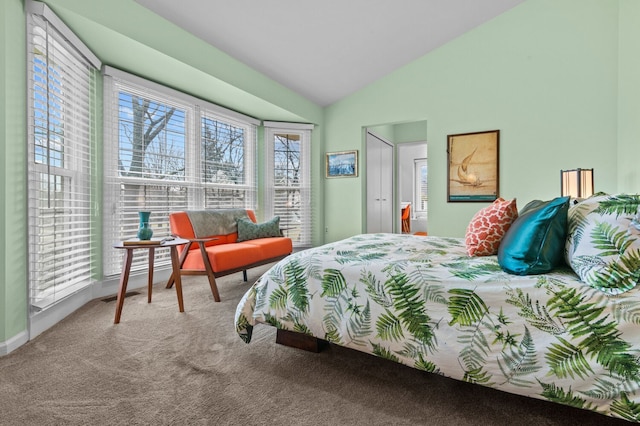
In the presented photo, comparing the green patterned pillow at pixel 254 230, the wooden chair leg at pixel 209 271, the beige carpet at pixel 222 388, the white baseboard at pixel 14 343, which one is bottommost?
the beige carpet at pixel 222 388

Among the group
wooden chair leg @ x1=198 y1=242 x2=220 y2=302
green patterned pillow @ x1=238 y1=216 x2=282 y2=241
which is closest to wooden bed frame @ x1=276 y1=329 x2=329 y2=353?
wooden chair leg @ x1=198 y1=242 x2=220 y2=302

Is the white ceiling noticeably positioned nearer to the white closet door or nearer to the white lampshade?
the white closet door

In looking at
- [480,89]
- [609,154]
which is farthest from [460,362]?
[480,89]

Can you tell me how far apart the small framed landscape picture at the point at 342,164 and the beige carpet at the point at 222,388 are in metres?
3.40

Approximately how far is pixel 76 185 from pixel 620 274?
3655 millimetres

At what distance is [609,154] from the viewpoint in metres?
3.44

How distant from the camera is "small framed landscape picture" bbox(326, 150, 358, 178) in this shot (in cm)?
500

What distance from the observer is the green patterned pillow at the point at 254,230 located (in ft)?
12.0

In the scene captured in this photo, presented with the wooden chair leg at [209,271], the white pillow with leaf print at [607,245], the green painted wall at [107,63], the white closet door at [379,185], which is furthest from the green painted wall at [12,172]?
the white closet door at [379,185]

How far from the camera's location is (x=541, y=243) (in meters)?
1.35

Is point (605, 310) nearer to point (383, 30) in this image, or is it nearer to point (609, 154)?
point (609, 154)

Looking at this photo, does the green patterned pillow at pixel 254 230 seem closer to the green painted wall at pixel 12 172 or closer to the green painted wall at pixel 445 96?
the green painted wall at pixel 445 96

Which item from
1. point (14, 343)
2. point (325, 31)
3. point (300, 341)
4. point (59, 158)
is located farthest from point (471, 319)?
point (325, 31)

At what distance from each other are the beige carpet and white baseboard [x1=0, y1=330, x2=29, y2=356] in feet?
0.12
